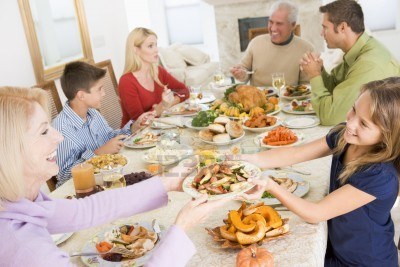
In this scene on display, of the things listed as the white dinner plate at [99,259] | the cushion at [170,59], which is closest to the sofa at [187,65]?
the cushion at [170,59]

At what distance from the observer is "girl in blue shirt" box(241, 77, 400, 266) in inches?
53.9

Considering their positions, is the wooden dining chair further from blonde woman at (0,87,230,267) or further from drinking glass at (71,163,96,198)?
blonde woman at (0,87,230,267)

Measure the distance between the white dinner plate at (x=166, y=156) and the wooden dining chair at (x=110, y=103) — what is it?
164cm

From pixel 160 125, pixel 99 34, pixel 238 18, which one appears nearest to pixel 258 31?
pixel 238 18

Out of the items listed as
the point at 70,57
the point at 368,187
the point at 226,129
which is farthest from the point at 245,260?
the point at 70,57

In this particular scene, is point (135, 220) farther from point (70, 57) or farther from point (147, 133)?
point (70, 57)

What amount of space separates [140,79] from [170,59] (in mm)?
3049

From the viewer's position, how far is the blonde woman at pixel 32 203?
97cm

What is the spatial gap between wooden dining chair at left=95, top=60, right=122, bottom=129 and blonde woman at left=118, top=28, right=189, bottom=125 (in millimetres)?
333

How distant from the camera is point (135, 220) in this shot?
1502 mm

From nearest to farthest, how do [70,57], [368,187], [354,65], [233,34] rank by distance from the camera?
[368,187]
[354,65]
[70,57]
[233,34]

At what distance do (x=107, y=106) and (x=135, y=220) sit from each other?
7.41ft

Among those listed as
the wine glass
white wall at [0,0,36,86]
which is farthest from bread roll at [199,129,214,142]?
white wall at [0,0,36,86]

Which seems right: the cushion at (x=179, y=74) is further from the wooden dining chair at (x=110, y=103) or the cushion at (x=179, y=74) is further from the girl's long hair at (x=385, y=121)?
the girl's long hair at (x=385, y=121)
